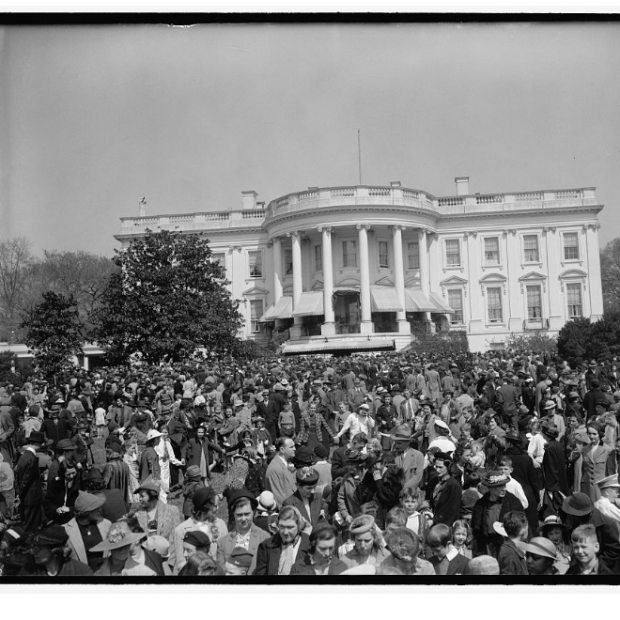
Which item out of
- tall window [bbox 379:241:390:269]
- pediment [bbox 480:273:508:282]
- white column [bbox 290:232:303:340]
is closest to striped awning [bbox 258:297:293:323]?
white column [bbox 290:232:303:340]

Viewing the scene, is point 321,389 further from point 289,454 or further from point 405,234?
point 405,234

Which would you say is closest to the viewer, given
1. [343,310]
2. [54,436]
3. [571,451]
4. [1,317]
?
[571,451]

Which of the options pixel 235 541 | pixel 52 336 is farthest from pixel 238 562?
pixel 52 336

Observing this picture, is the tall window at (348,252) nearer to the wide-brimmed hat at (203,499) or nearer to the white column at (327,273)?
the white column at (327,273)

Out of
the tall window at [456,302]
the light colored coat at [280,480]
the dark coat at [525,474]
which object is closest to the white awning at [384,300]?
the tall window at [456,302]

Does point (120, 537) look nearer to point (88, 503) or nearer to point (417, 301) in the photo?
point (88, 503)

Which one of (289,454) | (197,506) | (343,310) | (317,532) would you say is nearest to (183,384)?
(289,454)
